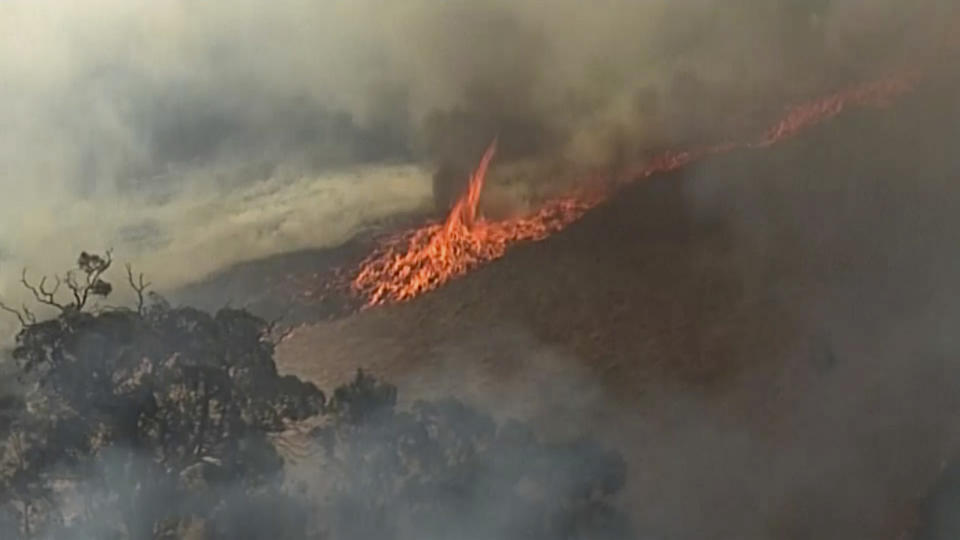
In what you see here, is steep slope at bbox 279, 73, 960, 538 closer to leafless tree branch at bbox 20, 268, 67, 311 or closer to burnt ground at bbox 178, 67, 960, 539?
burnt ground at bbox 178, 67, 960, 539

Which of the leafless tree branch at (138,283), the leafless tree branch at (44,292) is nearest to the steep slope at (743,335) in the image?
the leafless tree branch at (138,283)

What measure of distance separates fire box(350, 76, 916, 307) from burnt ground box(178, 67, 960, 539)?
1.1 inches

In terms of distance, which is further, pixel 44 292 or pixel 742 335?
pixel 742 335

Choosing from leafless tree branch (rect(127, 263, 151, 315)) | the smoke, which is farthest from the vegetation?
the smoke

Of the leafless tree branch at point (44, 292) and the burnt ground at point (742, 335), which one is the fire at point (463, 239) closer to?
the burnt ground at point (742, 335)

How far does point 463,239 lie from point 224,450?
687 mm

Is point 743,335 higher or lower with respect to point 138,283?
lower

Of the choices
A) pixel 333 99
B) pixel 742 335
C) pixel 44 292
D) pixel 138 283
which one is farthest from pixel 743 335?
pixel 44 292

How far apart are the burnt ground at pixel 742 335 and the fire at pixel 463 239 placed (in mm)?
28

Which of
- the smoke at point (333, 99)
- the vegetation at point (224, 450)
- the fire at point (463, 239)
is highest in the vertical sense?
the smoke at point (333, 99)

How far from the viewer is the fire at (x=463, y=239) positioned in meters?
2.60

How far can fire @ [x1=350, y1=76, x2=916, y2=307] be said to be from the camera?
260 cm

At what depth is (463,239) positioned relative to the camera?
2635 mm

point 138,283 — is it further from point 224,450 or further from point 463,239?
point 463,239
